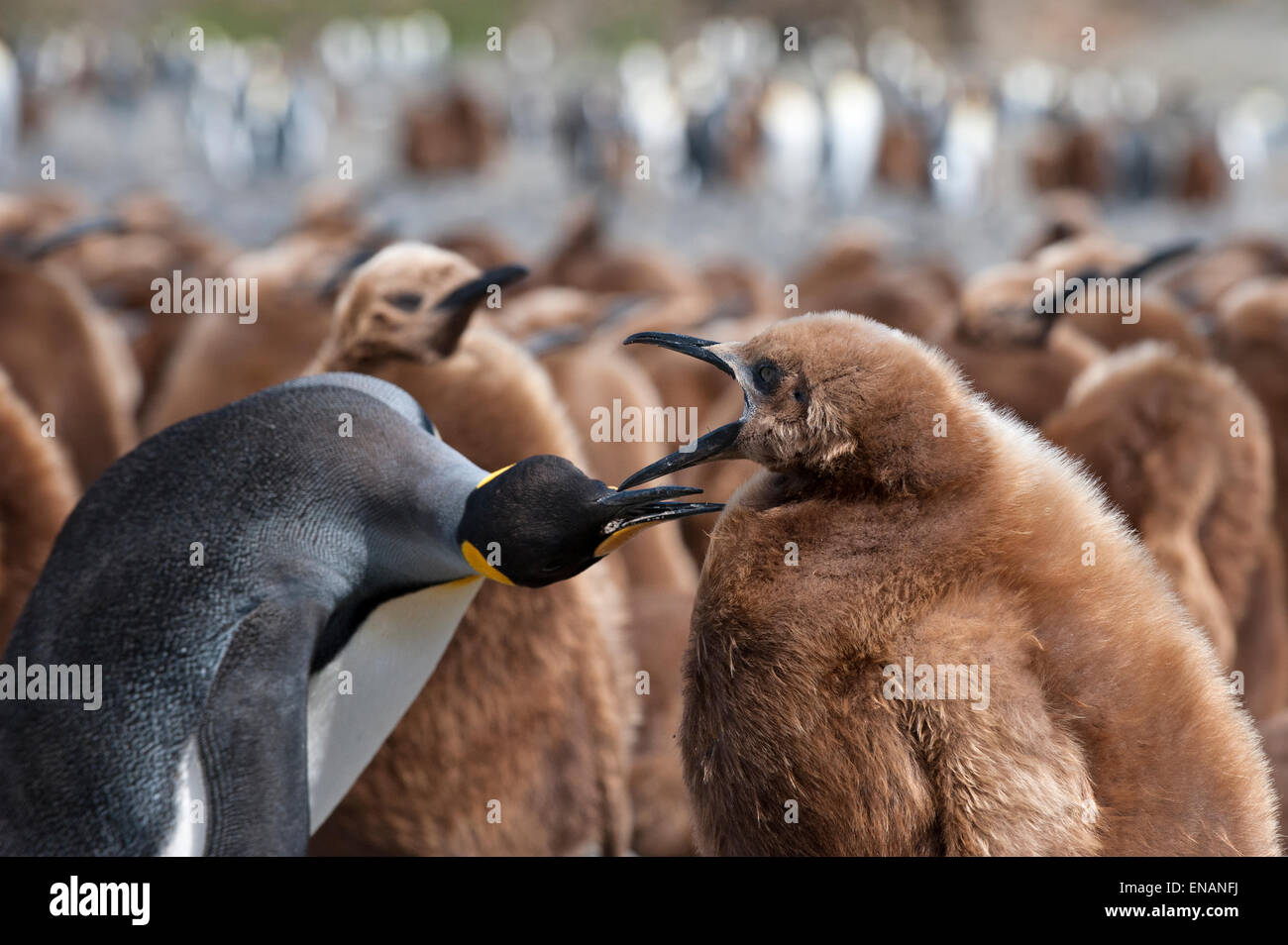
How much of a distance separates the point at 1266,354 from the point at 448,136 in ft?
37.9

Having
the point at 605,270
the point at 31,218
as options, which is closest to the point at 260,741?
the point at 31,218

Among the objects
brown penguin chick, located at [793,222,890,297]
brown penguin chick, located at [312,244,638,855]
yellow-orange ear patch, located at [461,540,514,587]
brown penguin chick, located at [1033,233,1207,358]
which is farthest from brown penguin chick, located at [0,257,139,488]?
brown penguin chick, located at [793,222,890,297]

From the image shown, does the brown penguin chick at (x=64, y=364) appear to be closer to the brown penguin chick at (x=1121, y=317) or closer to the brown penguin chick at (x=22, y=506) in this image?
the brown penguin chick at (x=22, y=506)

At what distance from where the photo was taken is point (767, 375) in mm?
1337

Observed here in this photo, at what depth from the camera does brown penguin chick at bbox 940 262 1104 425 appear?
8.24 ft

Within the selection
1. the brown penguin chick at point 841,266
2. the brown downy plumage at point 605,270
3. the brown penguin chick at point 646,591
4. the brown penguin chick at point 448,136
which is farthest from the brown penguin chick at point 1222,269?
the brown penguin chick at point 448,136

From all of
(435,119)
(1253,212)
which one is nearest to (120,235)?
(435,119)

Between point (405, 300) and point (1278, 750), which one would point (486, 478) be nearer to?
point (405, 300)

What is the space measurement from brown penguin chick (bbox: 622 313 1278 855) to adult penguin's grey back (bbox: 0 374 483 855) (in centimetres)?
38

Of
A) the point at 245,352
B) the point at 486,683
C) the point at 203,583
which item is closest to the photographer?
the point at 203,583

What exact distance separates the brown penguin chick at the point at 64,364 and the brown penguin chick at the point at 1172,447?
1.98 metres

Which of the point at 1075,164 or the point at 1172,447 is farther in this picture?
the point at 1075,164

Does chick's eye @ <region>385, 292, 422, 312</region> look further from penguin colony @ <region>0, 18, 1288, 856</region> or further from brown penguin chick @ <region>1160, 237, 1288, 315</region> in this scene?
brown penguin chick @ <region>1160, 237, 1288, 315</region>

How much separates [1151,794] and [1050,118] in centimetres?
1730
